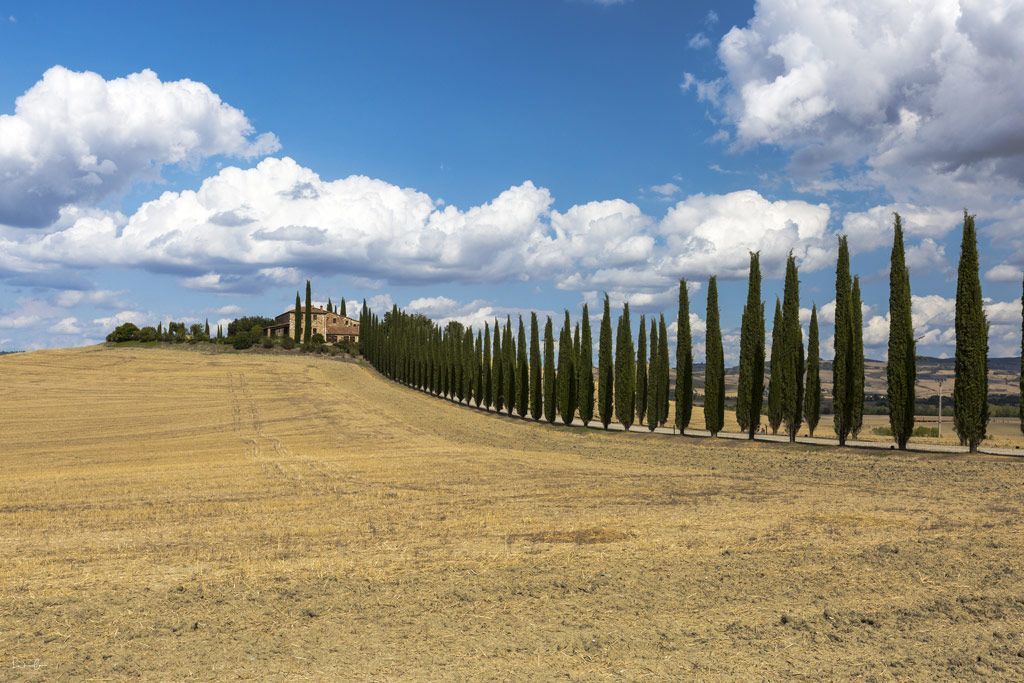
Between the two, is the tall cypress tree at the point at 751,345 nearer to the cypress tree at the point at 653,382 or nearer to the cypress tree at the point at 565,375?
the cypress tree at the point at 653,382

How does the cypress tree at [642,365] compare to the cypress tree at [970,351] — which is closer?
the cypress tree at [970,351]

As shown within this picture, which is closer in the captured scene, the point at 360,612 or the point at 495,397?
the point at 360,612

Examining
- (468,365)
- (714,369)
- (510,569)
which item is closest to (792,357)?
(714,369)

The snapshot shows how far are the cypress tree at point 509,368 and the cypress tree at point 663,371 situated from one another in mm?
12801

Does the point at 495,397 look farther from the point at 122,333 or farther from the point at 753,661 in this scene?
the point at 122,333

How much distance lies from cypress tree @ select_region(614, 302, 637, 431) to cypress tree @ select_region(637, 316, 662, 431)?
46.4 inches

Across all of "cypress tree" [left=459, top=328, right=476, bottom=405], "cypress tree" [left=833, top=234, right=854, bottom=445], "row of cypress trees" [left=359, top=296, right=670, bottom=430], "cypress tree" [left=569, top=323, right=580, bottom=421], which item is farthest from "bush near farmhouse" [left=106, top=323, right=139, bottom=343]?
"cypress tree" [left=833, top=234, right=854, bottom=445]

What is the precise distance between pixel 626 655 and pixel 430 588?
3501 millimetres

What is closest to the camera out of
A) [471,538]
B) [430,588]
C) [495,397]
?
[430,588]

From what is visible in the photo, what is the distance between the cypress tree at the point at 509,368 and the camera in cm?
5925

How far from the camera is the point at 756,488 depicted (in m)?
20.8

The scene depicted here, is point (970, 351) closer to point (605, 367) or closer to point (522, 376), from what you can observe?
point (605, 367)

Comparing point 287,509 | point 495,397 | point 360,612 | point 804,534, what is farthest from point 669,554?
point 495,397

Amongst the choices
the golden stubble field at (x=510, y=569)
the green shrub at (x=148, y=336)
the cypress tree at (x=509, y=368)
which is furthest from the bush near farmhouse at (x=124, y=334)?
the golden stubble field at (x=510, y=569)
